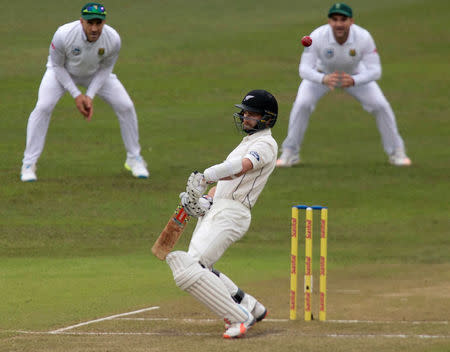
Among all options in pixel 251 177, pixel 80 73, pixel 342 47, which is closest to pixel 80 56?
pixel 80 73

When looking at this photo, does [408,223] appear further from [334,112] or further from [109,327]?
[334,112]

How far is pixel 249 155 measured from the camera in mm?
7277

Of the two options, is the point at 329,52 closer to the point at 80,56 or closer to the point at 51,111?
the point at 80,56

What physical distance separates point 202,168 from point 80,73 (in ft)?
7.71

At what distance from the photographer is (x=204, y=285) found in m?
7.08

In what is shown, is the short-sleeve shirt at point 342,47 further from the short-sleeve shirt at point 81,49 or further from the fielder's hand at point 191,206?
the fielder's hand at point 191,206

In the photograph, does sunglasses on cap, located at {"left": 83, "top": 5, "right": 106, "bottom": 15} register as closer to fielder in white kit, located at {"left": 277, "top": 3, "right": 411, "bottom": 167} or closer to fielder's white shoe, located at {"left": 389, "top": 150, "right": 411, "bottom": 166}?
fielder in white kit, located at {"left": 277, "top": 3, "right": 411, "bottom": 167}

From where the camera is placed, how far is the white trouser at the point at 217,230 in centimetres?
723

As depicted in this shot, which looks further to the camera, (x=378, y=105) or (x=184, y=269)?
(x=378, y=105)

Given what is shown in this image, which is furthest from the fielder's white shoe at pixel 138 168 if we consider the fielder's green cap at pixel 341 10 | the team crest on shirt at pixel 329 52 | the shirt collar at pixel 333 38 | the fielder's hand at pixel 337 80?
the fielder's green cap at pixel 341 10

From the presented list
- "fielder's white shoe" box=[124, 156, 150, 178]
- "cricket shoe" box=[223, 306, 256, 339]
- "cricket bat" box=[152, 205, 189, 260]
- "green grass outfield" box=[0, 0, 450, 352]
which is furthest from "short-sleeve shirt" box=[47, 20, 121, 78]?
"cricket shoe" box=[223, 306, 256, 339]

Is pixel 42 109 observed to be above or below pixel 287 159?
above

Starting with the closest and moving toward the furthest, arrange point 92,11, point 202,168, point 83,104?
point 92,11
point 83,104
point 202,168

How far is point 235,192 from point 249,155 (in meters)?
0.30
